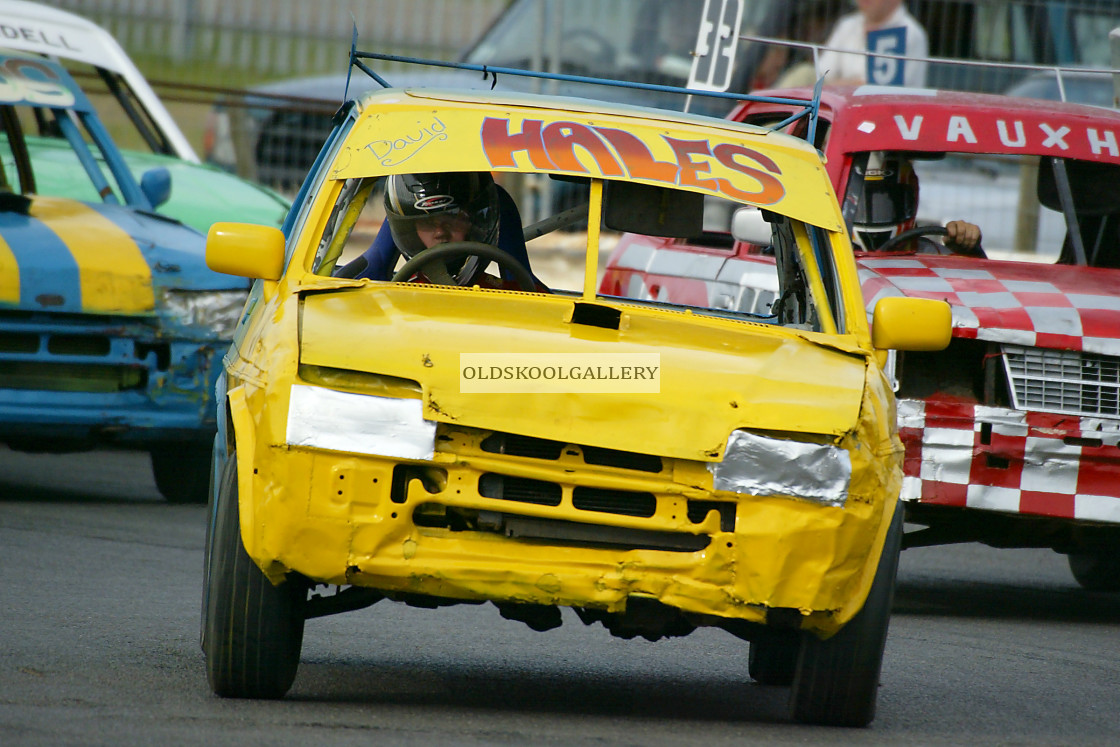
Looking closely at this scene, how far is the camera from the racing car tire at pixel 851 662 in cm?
475

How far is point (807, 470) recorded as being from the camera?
4418 mm

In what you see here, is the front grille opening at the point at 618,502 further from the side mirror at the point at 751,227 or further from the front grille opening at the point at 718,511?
the side mirror at the point at 751,227

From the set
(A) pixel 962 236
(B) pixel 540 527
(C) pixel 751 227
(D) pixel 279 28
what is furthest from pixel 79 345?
(D) pixel 279 28

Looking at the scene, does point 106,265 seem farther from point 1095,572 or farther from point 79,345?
point 1095,572

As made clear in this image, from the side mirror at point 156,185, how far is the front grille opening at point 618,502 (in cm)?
595

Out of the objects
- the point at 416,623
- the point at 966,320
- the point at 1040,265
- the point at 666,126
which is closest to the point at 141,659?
the point at 416,623

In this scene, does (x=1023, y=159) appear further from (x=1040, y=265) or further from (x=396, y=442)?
(x=396, y=442)

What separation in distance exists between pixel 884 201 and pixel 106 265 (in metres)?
3.62

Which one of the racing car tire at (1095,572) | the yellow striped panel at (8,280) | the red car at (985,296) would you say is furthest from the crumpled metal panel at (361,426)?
the racing car tire at (1095,572)

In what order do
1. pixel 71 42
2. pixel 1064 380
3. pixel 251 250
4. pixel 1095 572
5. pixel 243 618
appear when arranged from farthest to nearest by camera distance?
pixel 71 42 < pixel 1095 572 < pixel 1064 380 < pixel 251 250 < pixel 243 618

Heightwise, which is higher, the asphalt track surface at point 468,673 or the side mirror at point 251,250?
the side mirror at point 251,250

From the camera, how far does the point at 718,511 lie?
4.43 metres

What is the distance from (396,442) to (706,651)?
2.37 m

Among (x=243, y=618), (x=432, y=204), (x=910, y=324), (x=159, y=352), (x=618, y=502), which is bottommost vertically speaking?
(x=159, y=352)
